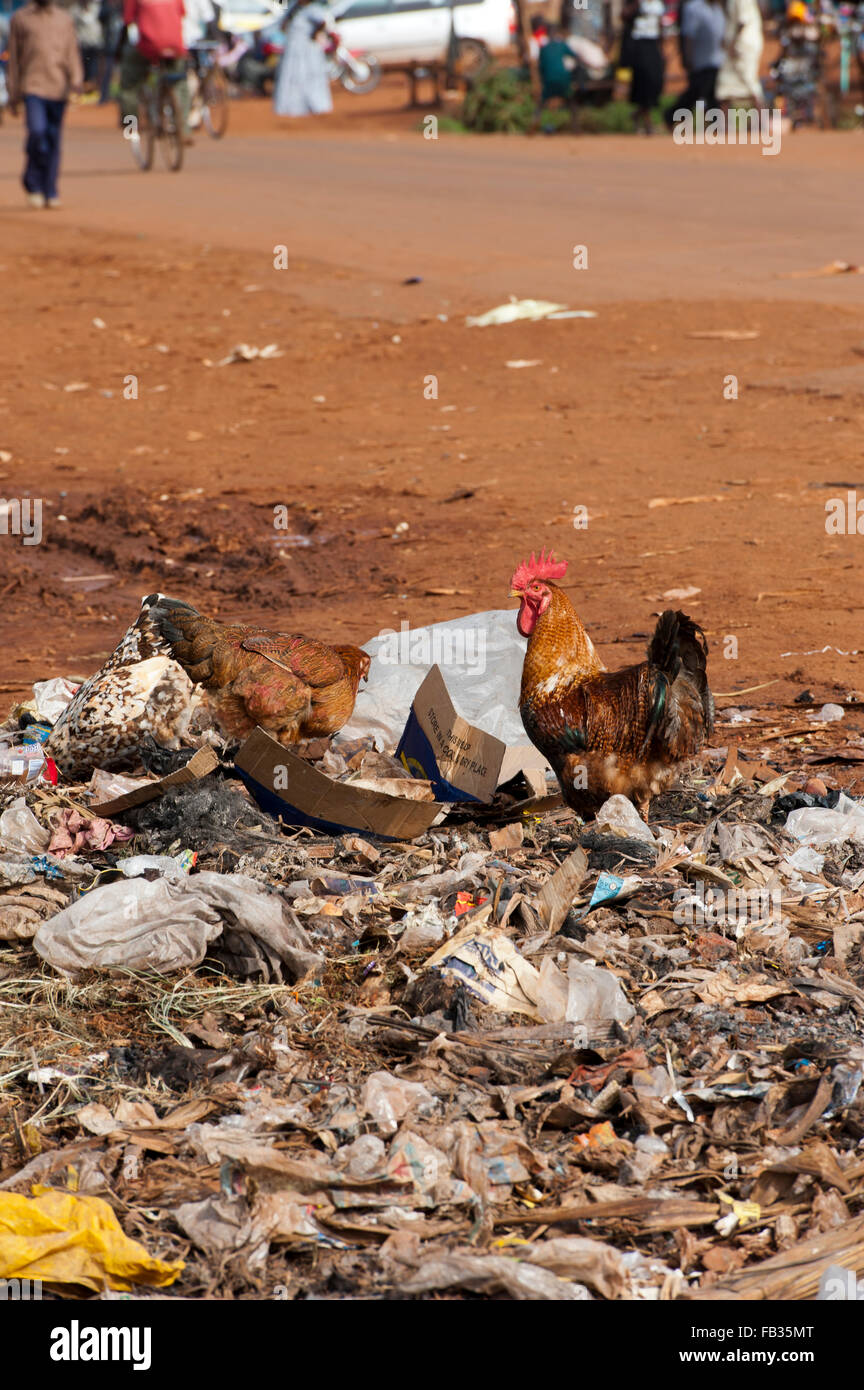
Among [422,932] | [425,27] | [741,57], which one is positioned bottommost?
[422,932]

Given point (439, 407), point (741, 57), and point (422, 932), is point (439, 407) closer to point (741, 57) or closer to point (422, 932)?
point (422, 932)

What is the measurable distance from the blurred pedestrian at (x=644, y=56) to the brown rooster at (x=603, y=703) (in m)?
19.1

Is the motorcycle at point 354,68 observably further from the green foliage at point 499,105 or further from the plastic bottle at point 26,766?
the plastic bottle at point 26,766

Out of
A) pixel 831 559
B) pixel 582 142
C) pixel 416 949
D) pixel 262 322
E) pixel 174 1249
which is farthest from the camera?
pixel 582 142

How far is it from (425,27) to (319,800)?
26453 mm

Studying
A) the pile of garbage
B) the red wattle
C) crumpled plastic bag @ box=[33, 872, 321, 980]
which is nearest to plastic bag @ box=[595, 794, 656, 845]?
the pile of garbage

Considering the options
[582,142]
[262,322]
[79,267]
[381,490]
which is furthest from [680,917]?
[582,142]

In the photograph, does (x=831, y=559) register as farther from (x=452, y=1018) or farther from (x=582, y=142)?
(x=582, y=142)

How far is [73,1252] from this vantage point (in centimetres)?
278

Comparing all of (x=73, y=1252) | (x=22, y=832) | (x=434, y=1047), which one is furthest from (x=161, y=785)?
(x=73, y=1252)

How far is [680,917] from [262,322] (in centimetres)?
967

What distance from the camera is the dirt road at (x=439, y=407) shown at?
275 inches

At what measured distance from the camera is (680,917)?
3.98 metres

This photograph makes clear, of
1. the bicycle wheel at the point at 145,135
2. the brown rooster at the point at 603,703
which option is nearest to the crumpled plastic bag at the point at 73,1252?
the brown rooster at the point at 603,703
